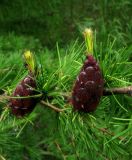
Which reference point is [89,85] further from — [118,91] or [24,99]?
[24,99]

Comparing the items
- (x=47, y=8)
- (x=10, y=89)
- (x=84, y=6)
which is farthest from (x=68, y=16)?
(x=10, y=89)

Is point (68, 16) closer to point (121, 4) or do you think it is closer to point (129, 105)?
point (121, 4)

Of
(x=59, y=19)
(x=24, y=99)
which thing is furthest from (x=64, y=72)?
(x=59, y=19)

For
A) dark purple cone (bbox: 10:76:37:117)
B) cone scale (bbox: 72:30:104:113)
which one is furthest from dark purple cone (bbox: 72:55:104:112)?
dark purple cone (bbox: 10:76:37:117)

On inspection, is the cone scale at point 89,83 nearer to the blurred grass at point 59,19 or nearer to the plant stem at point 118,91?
the plant stem at point 118,91

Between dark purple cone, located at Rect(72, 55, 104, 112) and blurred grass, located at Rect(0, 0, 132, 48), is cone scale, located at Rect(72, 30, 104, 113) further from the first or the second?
blurred grass, located at Rect(0, 0, 132, 48)

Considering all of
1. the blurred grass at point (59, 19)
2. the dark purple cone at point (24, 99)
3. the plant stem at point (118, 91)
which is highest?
the plant stem at point (118, 91)

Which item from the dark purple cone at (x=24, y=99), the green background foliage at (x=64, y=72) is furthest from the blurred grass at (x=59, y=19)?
the dark purple cone at (x=24, y=99)
